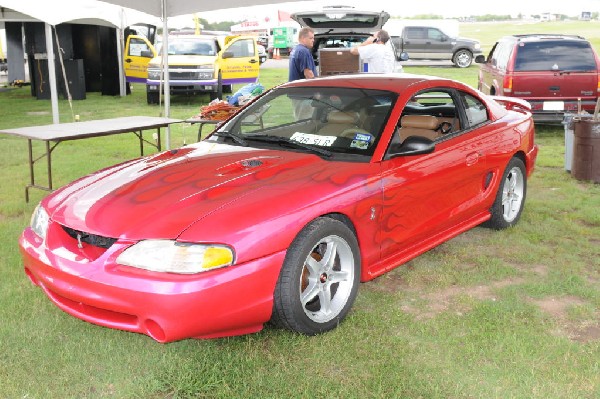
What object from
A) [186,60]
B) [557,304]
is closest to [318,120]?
[557,304]

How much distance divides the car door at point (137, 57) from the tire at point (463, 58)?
1522 cm

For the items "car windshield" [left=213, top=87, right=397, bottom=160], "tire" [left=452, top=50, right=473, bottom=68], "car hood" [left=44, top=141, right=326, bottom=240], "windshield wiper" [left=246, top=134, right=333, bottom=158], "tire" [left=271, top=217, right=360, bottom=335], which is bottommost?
"tire" [left=271, top=217, right=360, bottom=335]

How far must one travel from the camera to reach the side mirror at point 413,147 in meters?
3.97

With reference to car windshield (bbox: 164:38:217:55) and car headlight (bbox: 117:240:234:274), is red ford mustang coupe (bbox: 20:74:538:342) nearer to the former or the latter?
car headlight (bbox: 117:240:234:274)

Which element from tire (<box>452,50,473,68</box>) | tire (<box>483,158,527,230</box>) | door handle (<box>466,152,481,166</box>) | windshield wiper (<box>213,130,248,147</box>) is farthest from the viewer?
tire (<box>452,50,473,68</box>)

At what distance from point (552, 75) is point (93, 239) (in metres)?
8.85

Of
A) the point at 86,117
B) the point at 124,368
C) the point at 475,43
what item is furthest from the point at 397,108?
the point at 475,43

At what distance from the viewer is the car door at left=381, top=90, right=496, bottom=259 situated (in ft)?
13.0

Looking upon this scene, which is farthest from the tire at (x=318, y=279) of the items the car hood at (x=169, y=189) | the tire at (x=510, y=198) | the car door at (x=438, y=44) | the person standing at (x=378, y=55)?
the car door at (x=438, y=44)

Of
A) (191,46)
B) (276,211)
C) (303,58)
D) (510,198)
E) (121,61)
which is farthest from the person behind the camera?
(121,61)

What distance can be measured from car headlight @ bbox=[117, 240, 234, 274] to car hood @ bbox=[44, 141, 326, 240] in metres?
0.06

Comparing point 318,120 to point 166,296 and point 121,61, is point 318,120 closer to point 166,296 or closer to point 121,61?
point 166,296

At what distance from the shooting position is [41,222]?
3682mm

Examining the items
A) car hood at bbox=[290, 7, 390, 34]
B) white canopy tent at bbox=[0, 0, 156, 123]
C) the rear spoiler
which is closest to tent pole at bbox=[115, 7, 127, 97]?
white canopy tent at bbox=[0, 0, 156, 123]
